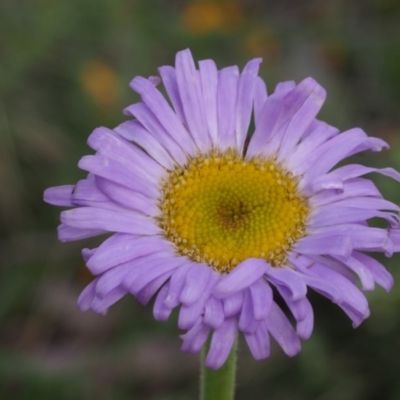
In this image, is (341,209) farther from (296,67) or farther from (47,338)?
(296,67)

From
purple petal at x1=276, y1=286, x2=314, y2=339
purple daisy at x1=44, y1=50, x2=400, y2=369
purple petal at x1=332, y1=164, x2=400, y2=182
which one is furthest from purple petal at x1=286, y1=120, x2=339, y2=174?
purple petal at x1=276, y1=286, x2=314, y2=339

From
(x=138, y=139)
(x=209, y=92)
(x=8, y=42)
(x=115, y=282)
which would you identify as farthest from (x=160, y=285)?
(x=8, y=42)

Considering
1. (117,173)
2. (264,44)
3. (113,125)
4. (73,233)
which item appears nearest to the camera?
(73,233)

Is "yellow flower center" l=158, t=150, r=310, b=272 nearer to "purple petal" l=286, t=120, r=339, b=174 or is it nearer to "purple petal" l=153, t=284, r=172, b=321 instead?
"purple petal" l=286, t=120, r=339, b=174

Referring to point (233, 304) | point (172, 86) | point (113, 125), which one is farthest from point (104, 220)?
point (113, 125)

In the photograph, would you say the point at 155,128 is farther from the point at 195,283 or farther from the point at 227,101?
the point at 195,283

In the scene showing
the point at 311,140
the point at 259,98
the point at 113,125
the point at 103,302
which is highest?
the point at 259,98

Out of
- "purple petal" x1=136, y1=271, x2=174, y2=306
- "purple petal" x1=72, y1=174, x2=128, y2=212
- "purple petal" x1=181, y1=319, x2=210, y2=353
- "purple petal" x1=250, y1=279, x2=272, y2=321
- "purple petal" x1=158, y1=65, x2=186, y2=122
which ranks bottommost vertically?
"purple petal" x1=181, y1=319, x2=210, y2=353

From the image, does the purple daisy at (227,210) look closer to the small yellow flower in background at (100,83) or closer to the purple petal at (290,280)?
the purple petal at (290,280)
